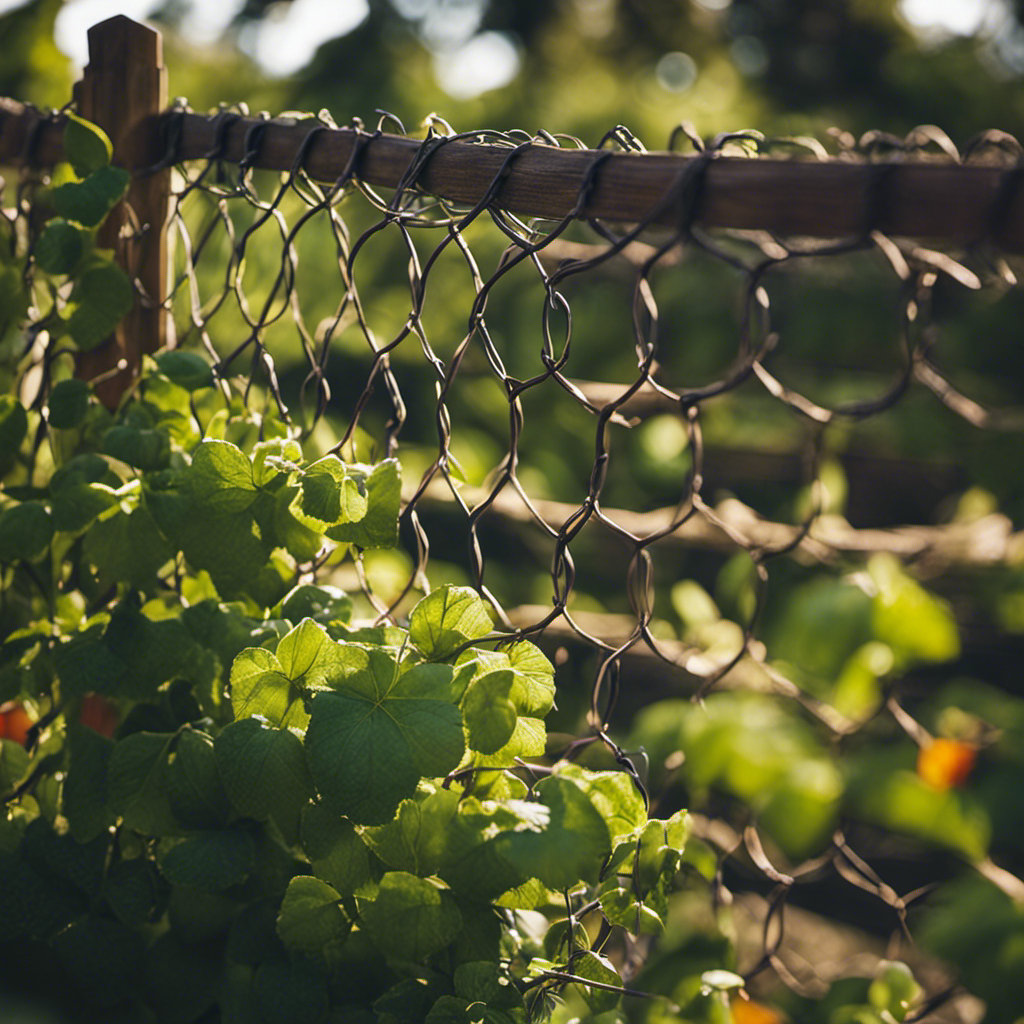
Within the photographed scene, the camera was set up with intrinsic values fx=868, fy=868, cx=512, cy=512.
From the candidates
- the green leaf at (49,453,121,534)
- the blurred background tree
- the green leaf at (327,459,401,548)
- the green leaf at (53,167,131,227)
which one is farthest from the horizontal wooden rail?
the blurred background tree

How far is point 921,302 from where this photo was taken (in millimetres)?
Answer: 487

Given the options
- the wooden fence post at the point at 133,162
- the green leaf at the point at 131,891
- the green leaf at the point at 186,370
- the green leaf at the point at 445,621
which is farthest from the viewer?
the wooden fence post at the point at 133,162

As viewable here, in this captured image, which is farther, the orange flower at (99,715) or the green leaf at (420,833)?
the orange flower at (99,715)

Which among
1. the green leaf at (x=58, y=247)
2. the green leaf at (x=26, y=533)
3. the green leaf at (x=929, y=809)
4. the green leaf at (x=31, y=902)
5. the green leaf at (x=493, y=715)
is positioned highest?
the green leaf at (x=58, y=247)

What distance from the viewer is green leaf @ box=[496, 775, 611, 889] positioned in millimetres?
515

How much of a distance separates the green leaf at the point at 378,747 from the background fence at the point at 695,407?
11 centimetres

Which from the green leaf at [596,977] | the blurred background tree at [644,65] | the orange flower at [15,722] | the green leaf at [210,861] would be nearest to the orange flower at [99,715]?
the orange flower at [15,722]

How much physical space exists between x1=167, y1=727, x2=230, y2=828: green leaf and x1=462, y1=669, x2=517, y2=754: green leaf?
22cm

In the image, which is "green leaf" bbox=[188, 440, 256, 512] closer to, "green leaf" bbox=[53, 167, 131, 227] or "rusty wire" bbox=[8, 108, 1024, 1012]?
"rusty wire" bbox=[8, 108, 1024, 1012]

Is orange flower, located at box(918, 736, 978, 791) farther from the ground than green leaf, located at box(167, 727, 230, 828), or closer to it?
farther from the ground

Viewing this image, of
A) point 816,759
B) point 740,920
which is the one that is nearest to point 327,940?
point 816,759

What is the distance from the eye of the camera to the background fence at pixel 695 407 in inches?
→ 21.7

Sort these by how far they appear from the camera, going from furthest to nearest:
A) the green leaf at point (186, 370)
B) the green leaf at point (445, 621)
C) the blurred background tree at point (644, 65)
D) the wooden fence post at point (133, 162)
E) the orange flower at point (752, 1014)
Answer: the blurred background tree at point (644, 65) → the orange flower at point (752, 1014) → the wooden fence post at point (133, 162) → the green leaf at point (186, 370) → the green leaf at point (445, 621)

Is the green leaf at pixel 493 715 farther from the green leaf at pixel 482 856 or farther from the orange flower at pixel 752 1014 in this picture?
the orange flower at pixel 752 1014
